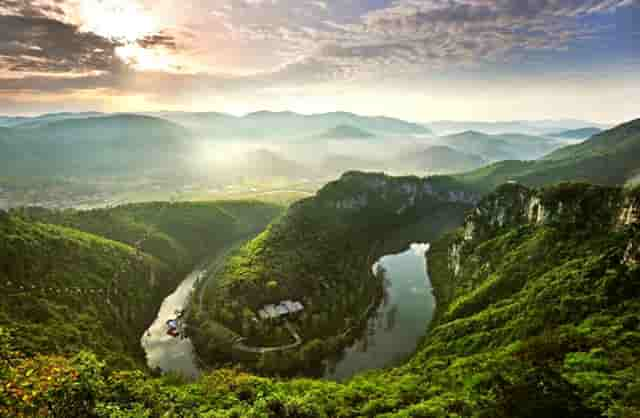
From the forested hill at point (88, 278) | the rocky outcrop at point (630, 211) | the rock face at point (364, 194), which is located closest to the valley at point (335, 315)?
the rocky outcrop at point (630, 211)

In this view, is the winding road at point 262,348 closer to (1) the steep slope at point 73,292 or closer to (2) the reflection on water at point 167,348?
(2) the reflection on water at point 167,348

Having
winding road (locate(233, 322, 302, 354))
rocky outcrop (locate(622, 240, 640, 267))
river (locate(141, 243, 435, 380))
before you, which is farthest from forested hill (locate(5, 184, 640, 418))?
winding road (locate(233, 322, 302, 354))

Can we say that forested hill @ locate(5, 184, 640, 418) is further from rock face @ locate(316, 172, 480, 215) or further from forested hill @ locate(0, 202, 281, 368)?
rock face @ locate(316, 172, 480, 215)

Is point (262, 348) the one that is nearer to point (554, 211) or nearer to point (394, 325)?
point (394, 325)

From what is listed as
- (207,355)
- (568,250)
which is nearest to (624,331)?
(568,250)

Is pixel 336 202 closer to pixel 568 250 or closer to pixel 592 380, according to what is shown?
pixel 568 250
